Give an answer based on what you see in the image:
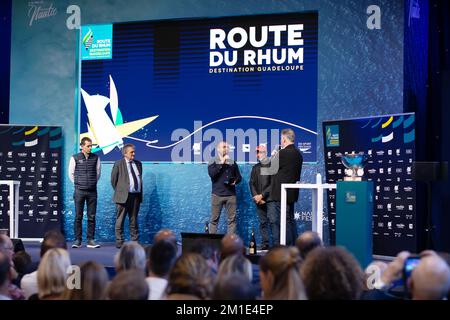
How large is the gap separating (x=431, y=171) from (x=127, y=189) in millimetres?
4179

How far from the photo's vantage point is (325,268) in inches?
124

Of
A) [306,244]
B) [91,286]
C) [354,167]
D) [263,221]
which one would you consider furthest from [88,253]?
[91,286]

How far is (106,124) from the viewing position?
33.3 feet

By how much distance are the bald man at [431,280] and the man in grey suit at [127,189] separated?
663 centimetres

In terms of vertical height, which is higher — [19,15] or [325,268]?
[19,15]

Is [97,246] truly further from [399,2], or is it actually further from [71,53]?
[399,2]

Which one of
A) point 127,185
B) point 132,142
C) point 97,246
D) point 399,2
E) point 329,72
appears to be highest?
point 399,2

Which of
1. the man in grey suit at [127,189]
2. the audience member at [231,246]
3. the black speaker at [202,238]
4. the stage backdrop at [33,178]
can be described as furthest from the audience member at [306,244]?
the stage backdrop at [33,178]

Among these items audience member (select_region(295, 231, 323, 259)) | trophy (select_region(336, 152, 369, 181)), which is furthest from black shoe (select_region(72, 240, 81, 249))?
audience member (select_region(295, 231, 323, 259))

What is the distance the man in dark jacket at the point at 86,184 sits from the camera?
9.20 meters

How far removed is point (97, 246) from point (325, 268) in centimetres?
649

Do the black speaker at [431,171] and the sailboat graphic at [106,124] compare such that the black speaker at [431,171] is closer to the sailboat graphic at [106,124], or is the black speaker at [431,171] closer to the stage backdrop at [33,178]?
the sailboat graphic at [106,124]

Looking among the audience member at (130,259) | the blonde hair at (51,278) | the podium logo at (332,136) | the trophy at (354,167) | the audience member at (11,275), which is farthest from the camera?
the podium logo at (332,136)
